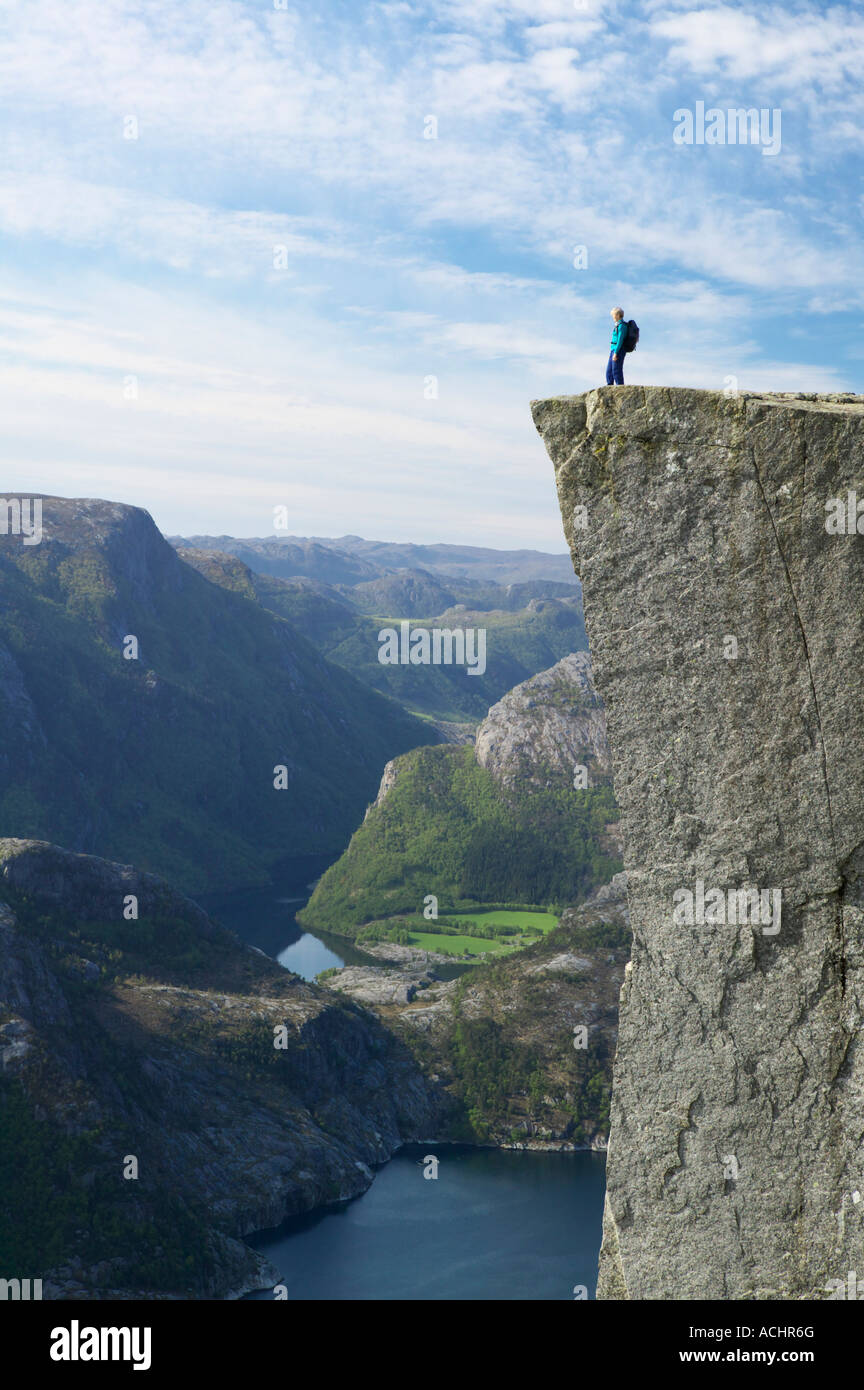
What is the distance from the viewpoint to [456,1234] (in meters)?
81.1

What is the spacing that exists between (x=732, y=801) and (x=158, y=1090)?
75.2 meters

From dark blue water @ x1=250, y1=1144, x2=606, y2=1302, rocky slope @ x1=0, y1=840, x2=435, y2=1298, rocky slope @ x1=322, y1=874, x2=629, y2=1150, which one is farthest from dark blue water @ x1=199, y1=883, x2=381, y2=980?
dark blue water @ x1=250, y1=1144, x2=606, y2=1302

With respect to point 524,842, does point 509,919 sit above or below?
below

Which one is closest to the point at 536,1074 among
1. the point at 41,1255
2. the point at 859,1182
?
the point at 41,1255

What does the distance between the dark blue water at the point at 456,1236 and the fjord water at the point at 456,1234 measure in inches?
2.9

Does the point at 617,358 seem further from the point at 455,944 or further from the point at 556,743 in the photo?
the point at 556,743

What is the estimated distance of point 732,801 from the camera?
454 inches

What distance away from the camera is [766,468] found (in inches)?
435

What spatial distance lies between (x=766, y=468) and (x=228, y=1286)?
69180 mm

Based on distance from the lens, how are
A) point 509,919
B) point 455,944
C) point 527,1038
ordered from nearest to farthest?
point 527,1038, point 455,944, point 509,919

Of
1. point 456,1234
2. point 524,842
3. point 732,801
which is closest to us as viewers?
point 732,801
